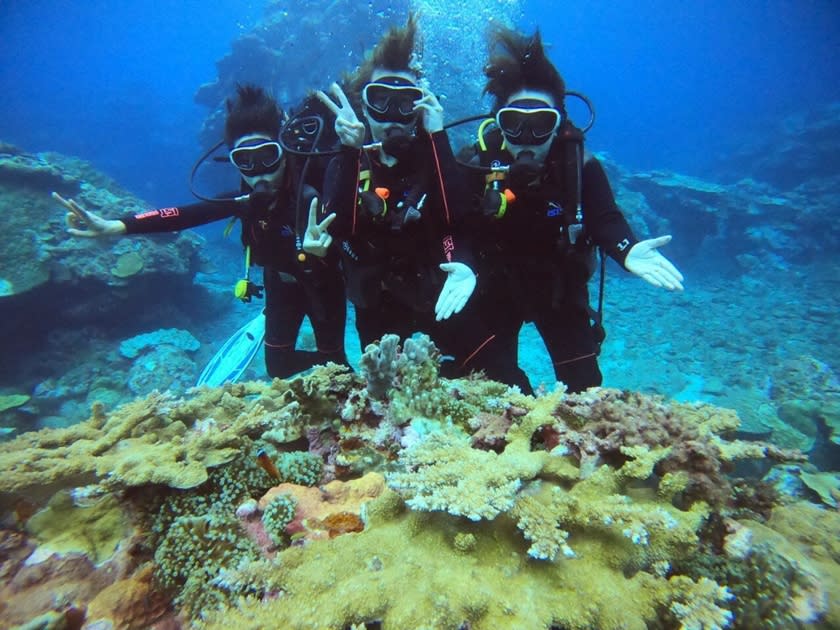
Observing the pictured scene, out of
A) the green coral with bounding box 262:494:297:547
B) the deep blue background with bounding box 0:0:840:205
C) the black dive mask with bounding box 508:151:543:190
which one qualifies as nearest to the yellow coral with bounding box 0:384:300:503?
the green coral with bounding box 262:494:297:547

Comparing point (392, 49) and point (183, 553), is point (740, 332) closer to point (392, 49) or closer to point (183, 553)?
point (392, 49)

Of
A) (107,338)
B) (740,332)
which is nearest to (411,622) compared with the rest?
(107,338)

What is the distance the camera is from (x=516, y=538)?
150 cm

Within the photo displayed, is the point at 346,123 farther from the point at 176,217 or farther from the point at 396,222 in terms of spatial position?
the point at 176,217

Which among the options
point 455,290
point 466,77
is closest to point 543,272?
point 455,290

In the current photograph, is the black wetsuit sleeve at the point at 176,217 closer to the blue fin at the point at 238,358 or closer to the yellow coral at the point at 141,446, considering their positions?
the yellow coral at the point at 141,446

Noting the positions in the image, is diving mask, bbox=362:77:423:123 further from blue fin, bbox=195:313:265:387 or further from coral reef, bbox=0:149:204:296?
coral reef, bbox=0:149:204:296

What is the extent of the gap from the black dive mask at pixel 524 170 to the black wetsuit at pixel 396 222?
0.57m

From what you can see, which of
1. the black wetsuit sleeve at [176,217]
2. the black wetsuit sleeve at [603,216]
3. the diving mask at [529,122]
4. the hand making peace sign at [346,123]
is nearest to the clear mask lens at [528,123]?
the diving mask at [529,122]

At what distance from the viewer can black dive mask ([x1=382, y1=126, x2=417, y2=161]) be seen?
3801mm

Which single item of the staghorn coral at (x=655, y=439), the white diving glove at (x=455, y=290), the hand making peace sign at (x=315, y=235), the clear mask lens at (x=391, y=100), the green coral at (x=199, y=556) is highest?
the clear mask lens at (x=391, y=100)

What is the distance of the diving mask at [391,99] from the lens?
3.74 metres

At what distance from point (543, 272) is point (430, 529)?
3123 mm

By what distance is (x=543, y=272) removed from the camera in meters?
4.13
